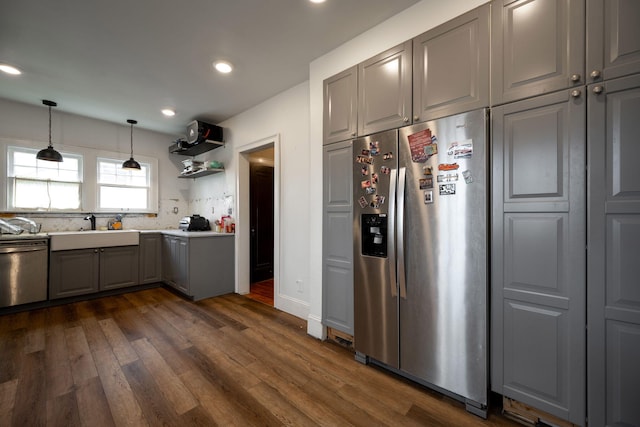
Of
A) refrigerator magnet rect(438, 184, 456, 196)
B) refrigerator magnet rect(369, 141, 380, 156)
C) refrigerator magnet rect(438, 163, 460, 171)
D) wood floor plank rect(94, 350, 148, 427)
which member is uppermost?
refrigerator magnet rect(369, 141, 380, 156)

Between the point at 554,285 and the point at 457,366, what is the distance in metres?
0.72

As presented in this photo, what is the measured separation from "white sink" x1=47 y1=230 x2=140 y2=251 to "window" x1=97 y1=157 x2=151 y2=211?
29.5 inches

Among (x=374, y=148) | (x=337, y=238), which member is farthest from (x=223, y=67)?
(x=337, y=238)

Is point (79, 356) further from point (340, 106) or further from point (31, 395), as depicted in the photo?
point (340, 106)

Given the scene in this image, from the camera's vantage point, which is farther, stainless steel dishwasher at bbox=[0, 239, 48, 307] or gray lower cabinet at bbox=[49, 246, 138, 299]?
gray lower cabinet at bbox=[49, 246, 138, 299]

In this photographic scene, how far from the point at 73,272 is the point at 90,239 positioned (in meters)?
0.47

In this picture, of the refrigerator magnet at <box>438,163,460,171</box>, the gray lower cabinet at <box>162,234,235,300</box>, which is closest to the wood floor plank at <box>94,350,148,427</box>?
A: the gray lower cabinet at <box>162,234,235,300</box>

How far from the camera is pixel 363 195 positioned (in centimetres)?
212

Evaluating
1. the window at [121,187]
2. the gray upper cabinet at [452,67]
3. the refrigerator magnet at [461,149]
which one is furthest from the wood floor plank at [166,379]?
the window at [121,187]

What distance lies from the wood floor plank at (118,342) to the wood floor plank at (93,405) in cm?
29

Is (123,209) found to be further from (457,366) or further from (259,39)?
(457,366)

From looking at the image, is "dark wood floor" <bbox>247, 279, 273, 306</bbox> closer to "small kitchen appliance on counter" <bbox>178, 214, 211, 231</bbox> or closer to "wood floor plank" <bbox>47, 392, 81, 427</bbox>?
"small kitchen appliance on counter" <bbox>178, 214, 211, 231</bbox>

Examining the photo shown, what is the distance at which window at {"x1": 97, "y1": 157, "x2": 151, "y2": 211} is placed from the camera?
4.40 meters

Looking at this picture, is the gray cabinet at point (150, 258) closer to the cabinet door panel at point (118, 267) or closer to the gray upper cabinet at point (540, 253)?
the cabinet door panel at point (118, 267)
